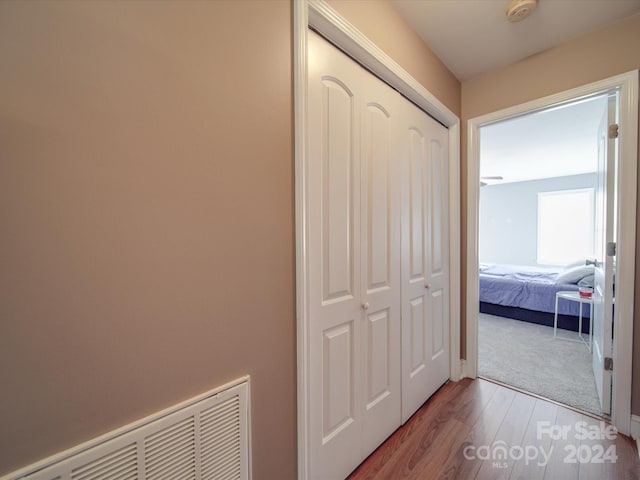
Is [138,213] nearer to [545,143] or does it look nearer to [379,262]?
[379,262]

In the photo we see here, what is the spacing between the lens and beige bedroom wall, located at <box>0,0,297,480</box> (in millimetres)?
529

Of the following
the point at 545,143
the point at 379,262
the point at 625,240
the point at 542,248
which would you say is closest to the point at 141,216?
the point at 379,262

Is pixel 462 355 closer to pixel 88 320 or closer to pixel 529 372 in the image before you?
pixel 529 372

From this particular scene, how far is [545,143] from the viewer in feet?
12.5

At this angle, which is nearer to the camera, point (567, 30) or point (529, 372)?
point (567, 30)

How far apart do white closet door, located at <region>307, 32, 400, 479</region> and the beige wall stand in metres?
0.18

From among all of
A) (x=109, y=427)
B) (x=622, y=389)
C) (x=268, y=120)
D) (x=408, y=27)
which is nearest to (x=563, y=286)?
(x=622, y=389)

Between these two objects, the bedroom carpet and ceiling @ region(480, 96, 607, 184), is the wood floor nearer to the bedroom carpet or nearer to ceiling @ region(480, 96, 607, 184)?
the bedroom carpet

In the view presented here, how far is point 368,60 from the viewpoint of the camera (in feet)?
4.44

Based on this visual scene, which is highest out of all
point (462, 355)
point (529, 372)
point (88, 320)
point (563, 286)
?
point (88, 320)

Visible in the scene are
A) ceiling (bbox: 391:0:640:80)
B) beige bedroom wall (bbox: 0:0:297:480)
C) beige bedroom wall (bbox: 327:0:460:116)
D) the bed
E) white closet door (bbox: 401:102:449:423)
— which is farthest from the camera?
the bed

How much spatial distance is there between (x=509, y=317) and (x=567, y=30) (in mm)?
3604

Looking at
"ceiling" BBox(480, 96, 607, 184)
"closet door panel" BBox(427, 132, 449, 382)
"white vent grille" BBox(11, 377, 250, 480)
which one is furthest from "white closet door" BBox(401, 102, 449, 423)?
"white vent grille" BBox(11, 377, 250, 480)

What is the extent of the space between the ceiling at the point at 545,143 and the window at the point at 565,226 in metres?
0.52
